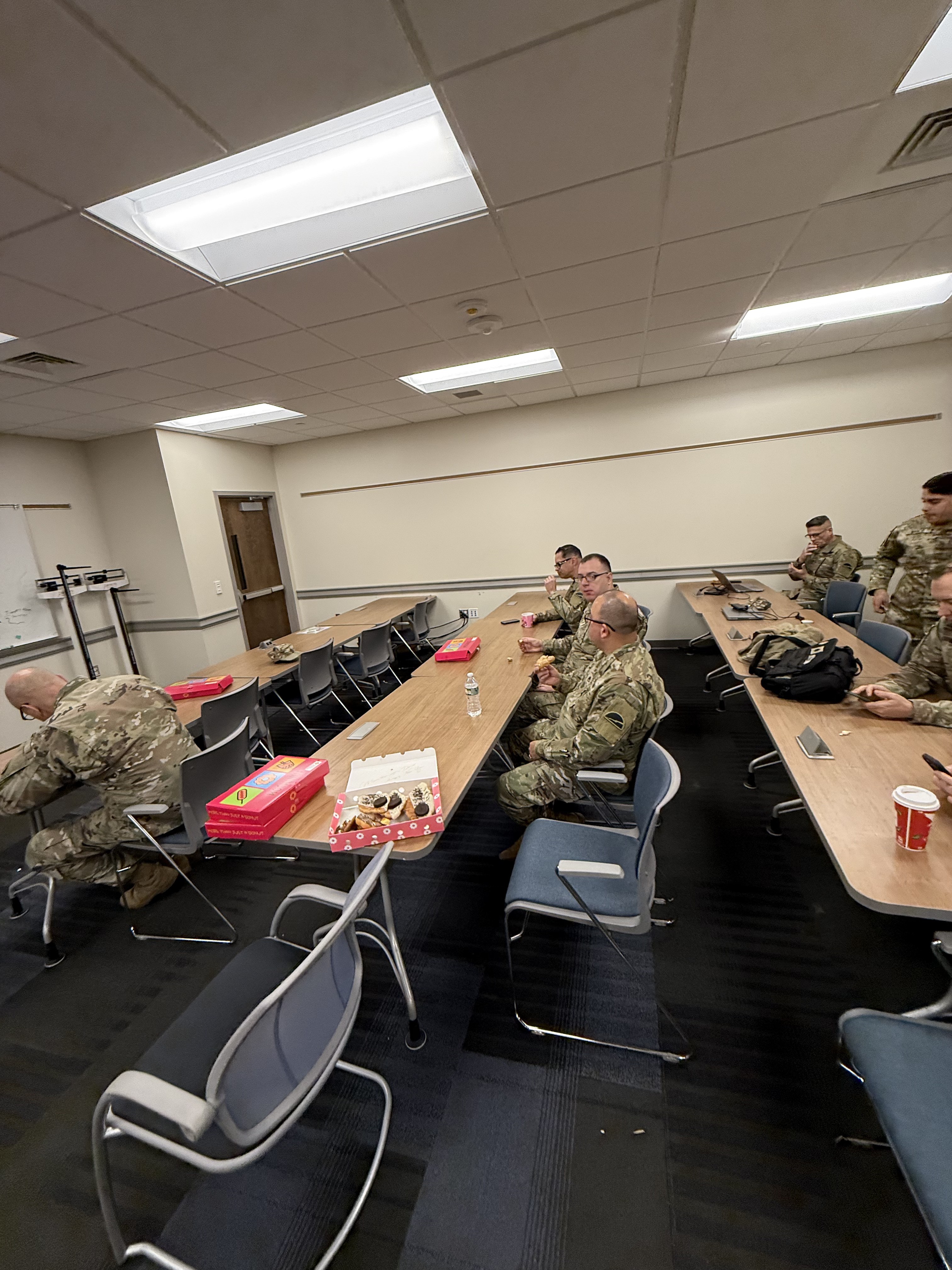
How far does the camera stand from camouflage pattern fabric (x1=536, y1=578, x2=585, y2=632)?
3.96m

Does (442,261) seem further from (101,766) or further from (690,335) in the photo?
(101,766)

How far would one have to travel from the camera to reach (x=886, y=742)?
72.2 inches

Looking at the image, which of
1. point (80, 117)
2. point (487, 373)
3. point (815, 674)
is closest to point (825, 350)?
point (487, 373)

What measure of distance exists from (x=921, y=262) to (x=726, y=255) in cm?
138

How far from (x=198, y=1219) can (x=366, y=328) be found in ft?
12.3

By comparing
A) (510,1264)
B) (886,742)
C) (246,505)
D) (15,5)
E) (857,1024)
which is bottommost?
(510,1264)

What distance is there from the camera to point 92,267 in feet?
6.57

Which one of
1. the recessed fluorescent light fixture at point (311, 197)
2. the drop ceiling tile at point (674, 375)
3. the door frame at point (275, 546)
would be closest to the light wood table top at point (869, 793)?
the recessed fluorescent light fixture at point (311, 197)

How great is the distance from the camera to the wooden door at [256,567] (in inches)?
231

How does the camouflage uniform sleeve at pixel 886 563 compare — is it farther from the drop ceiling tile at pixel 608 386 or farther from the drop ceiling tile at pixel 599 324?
the drop ceiling tile at pixel 608 386

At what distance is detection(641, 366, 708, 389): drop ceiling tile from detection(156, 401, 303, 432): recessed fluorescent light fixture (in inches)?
136

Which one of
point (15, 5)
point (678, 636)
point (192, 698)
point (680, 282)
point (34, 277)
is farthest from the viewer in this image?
point (678, 636)

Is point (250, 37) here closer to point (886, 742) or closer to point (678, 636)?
point (886, 742)

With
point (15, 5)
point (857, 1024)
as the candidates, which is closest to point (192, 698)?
point (15, 5)
